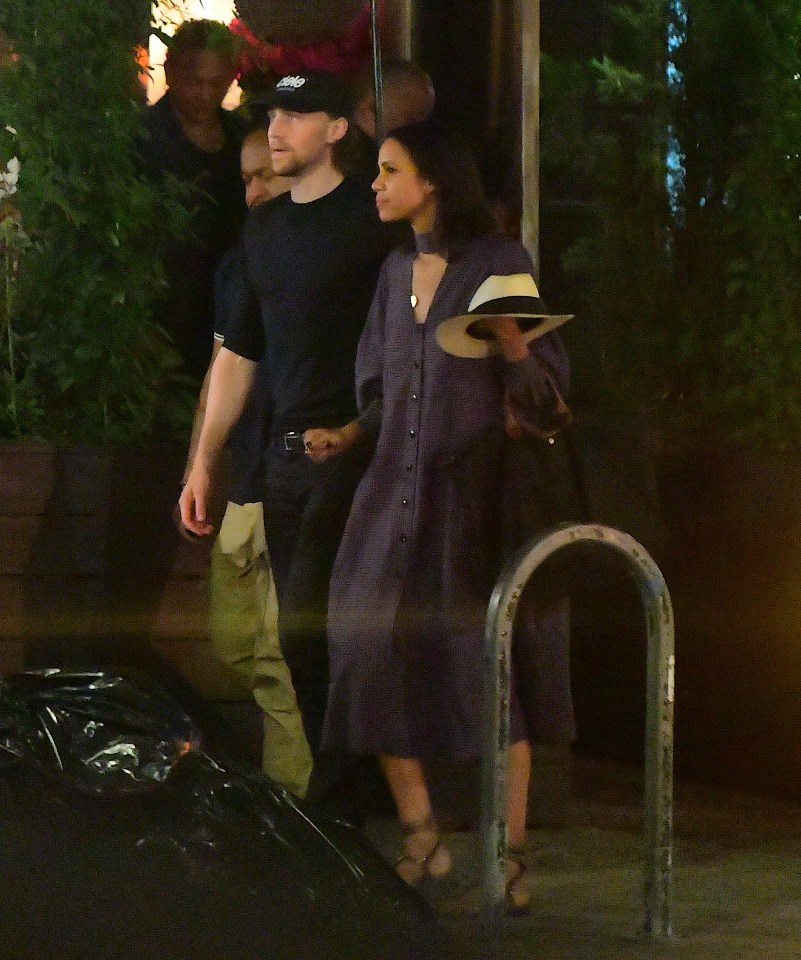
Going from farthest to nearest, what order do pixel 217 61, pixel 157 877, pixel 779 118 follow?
pixel 779 118 → pixel 217 61 → pixel 157 877

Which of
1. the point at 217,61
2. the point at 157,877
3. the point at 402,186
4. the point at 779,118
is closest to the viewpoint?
the point at 157,877

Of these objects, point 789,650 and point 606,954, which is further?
point 789,650

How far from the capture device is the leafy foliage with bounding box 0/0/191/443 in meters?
4.71

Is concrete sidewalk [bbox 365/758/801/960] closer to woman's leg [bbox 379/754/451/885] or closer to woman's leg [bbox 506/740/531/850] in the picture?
woman's leg [bbox 379/754/451/885]

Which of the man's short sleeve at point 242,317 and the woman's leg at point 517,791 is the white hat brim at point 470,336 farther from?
the woman's leg at point 517,791

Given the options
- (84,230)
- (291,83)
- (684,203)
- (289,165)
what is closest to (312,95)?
(291,83)

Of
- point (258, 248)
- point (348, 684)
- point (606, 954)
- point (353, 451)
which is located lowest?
point (606, 954)

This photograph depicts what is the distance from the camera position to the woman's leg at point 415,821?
420 cm

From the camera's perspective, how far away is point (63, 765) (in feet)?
9.69

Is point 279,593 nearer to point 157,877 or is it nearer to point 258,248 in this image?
point 258,248

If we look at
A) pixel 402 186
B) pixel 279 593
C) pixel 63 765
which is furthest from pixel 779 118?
pixel 63 765

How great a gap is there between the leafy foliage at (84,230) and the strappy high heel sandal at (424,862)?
1.46 m

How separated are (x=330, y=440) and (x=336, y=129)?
33.5 inches

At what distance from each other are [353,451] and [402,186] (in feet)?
2.28
